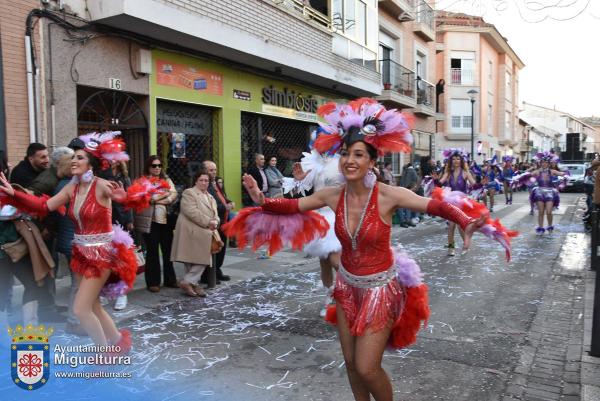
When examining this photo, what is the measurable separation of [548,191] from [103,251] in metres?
11.1

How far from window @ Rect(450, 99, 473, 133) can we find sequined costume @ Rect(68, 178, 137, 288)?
37624 mm

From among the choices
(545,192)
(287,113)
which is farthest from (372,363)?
(287,113)

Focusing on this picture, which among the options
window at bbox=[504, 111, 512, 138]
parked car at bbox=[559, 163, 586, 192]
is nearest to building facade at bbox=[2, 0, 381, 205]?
parked car at bbox=[559, 163, 586, 192]

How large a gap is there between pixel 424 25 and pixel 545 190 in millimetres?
13928

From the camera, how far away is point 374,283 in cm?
312

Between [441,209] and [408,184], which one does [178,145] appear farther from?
[441,209]

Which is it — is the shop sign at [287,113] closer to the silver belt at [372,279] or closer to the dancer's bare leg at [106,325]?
the dancer's bare leg at [106,325]

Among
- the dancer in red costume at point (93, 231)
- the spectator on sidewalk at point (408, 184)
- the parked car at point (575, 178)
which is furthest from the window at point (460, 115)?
the dancer in red costume at point (93, 231)

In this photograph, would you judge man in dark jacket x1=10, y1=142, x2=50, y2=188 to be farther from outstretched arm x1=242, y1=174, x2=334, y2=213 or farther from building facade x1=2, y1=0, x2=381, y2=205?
outstretched arm x1=242, y1=174, x2=334, y2=213

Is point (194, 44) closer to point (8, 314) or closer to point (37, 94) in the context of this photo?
point (37, 94)

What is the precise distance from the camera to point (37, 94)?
767 centimetres

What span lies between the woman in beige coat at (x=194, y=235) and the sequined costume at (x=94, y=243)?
7.85 feet

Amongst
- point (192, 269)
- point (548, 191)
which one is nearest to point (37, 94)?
point (192, 269)

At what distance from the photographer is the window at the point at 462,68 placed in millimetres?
38750
